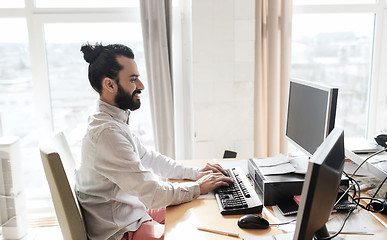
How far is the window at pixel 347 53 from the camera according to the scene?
9.36ft

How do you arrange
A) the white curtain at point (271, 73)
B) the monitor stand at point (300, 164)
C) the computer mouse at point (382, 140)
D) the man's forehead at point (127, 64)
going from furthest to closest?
the white curtain at point (271, 73), the computer mouse at point (382, 140), the man's forehead at point (127, 64), the monitor stand at point (300, 164)

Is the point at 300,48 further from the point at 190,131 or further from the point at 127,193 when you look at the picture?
the point at 127,193

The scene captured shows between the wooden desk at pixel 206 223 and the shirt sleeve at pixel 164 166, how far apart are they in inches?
10.9

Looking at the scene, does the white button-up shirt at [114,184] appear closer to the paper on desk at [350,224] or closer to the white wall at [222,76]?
the paper on desk at [350,224]

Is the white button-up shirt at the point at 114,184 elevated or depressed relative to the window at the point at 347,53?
depressed

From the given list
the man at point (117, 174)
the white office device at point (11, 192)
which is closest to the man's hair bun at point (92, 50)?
the man at point (117, 174)

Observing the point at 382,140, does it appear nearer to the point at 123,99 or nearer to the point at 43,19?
the point at 123,99

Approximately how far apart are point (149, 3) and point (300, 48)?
1261mm

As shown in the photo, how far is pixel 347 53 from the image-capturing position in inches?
116

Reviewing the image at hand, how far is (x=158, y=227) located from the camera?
5.30 feet

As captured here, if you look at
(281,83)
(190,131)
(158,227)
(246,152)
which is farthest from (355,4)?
(158,227)

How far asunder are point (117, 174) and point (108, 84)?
0.42 meters

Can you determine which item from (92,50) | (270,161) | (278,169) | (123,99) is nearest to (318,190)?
(278,169)

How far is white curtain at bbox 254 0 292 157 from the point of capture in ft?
8.55
